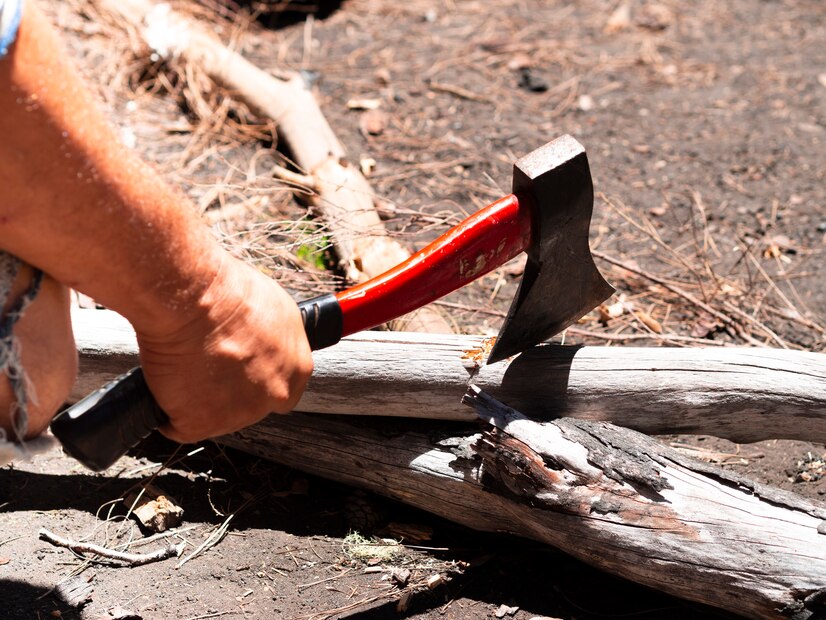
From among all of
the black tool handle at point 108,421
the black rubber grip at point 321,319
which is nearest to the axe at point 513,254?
the black rubber grip at point 321,319

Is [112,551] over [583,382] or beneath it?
beneath

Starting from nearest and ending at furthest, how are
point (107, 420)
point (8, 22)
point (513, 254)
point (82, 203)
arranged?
1. point (8, 22)
2. point (82, 203)
3. point (107, 420)
4. point (513, 254)

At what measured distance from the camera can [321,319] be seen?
2.25 m

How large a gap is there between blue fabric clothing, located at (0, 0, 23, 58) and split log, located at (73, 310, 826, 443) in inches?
58.3

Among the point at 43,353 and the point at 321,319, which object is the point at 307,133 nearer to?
the point at 321,319

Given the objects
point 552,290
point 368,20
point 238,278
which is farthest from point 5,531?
point 368,20

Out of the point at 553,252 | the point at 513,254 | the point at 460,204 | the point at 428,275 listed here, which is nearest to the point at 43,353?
the point at 428,275

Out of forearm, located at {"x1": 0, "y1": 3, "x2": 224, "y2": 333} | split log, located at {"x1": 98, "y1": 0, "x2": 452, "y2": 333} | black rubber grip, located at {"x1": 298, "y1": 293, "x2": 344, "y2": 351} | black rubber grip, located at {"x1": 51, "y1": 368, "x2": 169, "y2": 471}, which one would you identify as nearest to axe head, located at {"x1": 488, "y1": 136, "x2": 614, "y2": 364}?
black rubber grip, located at {"x1": 298, "y1": 293, "x2": 344, "y2": 351}

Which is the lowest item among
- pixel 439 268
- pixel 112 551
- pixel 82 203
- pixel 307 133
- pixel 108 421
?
pixel 112 551

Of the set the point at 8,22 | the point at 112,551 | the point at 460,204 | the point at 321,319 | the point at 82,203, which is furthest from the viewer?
the point at 460,204

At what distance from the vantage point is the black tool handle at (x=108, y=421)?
1.91 meters

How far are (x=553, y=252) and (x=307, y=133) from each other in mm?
2463

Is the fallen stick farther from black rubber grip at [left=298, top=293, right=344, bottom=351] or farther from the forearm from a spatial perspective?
the forearm

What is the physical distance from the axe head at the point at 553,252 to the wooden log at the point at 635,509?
29 centimetres
